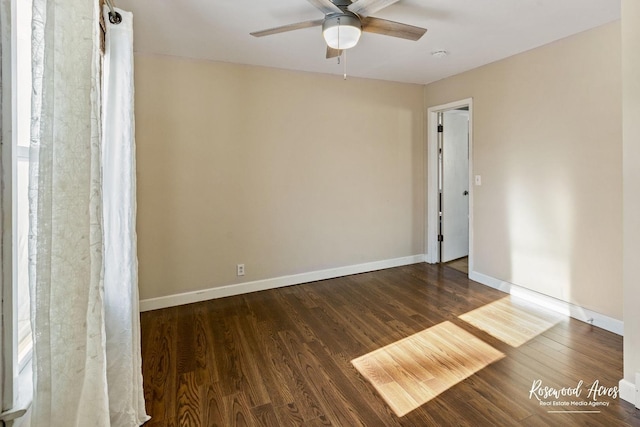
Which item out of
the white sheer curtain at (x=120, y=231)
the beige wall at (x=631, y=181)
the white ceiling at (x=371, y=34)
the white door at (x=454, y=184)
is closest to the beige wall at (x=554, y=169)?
the white ceiling at (x=371, y=34)

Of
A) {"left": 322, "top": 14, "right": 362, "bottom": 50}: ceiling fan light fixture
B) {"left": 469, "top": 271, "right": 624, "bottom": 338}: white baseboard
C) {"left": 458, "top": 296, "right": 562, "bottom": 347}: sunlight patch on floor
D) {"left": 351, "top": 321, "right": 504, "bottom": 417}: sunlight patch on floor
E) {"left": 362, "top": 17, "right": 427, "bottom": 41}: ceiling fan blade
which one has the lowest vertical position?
{"left": 351, "top": 321, "right": 504, "bottom": 417}: sunlight patch on floor

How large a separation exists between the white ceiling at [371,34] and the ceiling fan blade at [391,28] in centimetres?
25

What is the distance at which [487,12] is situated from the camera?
7.78 feet

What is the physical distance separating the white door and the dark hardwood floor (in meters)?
1.36

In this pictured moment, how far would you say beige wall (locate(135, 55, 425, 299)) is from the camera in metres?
3.13

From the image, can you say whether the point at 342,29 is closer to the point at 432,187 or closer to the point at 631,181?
the point at 631,181

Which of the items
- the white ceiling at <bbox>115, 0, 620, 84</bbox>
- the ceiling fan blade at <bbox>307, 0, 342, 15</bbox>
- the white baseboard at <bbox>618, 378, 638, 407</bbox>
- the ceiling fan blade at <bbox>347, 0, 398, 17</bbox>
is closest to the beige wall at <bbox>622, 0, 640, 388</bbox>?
the white baseboard at <bbox>618, 378, 638, 407</bbox>

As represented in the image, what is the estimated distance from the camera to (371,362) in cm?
221

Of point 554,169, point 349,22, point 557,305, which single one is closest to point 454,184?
point 554,169

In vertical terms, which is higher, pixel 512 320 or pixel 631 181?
pixel 631 181

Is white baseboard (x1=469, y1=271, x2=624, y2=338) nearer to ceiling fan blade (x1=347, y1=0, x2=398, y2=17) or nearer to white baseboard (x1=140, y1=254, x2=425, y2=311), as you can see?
white baseboard (x1=140, y1=254, x2=425, y2=311)

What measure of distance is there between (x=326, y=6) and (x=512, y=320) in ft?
9.32

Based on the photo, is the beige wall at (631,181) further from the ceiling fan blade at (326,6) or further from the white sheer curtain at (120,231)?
the white sheer curtain at (120,231)

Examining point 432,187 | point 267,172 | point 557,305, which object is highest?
point 267,172
